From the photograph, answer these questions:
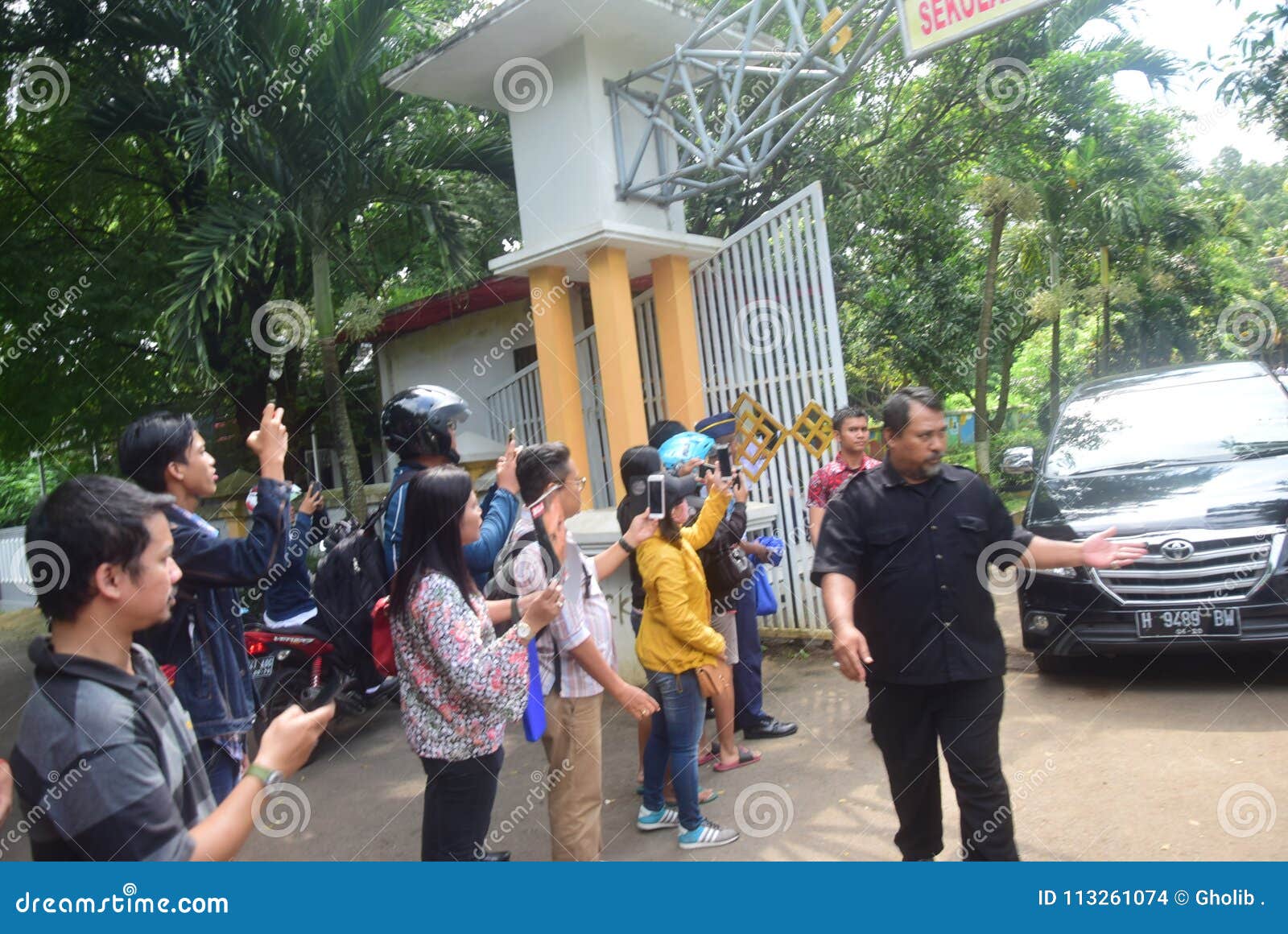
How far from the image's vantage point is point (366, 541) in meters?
3.18

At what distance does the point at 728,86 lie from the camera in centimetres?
658

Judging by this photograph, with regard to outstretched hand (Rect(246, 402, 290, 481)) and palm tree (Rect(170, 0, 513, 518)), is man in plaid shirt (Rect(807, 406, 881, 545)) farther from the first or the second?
palm tree (Rect(170, 0, 513, 518))

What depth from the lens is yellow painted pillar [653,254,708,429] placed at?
7.30 metres

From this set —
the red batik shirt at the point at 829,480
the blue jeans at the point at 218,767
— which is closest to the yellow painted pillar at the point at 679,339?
the red batik shirt at the point at 829,480

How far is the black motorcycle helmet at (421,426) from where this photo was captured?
3.52 metres

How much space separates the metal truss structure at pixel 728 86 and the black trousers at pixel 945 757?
3835 mm

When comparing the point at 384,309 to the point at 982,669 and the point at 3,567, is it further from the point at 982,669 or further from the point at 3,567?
the point at 3,567

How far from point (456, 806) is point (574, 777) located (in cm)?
54

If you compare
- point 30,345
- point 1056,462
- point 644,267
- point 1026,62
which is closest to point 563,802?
point 1056,462

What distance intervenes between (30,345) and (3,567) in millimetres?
12036

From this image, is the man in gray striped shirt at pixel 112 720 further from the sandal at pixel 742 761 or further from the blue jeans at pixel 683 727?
the sandal at pixel 742 761

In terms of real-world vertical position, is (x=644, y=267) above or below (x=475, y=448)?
above

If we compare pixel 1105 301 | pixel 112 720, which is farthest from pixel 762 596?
pixel 1105 301

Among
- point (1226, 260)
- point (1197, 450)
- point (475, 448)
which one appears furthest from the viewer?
point (1226, 260)
